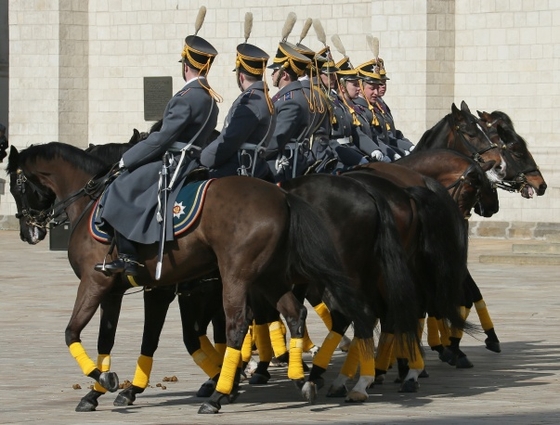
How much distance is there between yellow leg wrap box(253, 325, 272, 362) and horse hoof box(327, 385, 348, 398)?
0.99 m

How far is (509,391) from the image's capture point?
32.5 ft

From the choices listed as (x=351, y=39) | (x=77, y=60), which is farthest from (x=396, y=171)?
(x=77, y=60)

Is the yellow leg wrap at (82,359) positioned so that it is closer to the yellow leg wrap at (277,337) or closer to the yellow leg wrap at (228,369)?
the yellow leg wrap at (228,369)

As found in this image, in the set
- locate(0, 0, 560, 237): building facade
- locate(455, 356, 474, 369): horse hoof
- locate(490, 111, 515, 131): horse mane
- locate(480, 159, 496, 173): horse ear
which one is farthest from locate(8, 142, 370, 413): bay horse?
locate(0, 0, 560, 237): building facade

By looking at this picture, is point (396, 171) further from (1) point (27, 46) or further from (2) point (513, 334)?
(1) point (27, 46)

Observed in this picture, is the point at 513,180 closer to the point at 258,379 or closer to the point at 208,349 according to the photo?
the point at 258,379

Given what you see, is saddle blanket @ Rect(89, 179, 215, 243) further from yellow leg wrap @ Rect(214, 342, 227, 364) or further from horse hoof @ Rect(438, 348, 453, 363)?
horse hoof @ Rect(438, 348, 453, 363)

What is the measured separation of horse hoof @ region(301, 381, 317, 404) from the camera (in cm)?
945

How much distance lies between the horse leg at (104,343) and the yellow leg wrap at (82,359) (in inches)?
5.2

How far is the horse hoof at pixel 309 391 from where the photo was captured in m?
9.45

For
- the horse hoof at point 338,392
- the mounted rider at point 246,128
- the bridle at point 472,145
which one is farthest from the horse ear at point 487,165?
the horse hoof at point 338,392

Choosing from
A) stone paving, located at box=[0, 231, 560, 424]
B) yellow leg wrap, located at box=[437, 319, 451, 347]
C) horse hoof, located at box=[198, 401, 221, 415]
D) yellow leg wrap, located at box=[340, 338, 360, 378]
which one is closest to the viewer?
stone paving, located at box=[0, 231, 560, 424]

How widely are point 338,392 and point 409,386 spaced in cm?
52

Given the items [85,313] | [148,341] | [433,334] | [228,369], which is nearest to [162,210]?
[85,313]
